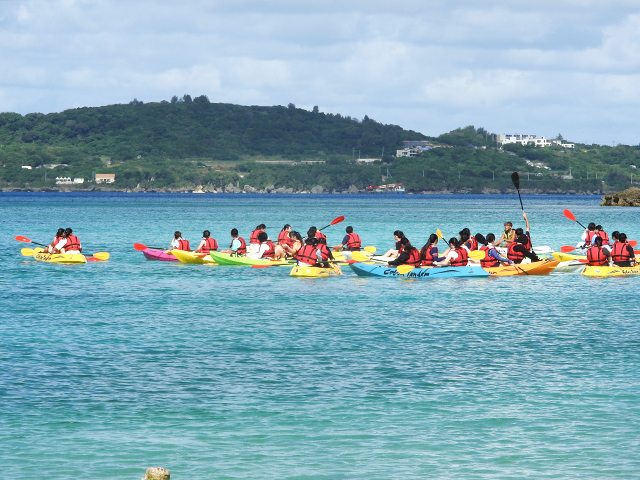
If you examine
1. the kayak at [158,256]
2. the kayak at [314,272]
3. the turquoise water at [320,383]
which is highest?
the kayak at [314,272]

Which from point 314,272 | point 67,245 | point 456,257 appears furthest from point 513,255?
point 67,245

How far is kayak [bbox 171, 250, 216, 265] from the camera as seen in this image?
35.8 m

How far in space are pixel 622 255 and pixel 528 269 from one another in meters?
3.42

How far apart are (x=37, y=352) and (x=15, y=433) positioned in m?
5.54

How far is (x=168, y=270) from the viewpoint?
3469cm

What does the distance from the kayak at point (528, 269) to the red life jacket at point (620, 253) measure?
2.03 metres

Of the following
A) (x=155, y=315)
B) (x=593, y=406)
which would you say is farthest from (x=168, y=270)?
(x=593, y=406)

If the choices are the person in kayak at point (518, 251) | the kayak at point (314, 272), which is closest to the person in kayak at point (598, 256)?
the person in kayak at point (518, 251)

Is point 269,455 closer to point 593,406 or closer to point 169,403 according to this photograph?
point 169,403

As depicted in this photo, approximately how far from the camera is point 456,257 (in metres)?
29.6

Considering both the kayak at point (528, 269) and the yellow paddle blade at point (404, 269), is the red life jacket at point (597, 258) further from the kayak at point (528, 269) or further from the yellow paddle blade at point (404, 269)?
the yellow paddle blade at point (404, 269)

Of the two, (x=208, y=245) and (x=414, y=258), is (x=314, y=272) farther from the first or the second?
(x=208, y=245)

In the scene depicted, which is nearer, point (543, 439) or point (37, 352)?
point (543, 439)

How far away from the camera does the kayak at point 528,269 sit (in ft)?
100
